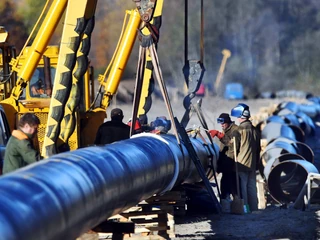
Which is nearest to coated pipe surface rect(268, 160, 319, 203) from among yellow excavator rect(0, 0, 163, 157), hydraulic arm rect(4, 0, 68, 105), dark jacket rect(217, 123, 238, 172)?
dark jacket rect(217, 123, 238, 172)

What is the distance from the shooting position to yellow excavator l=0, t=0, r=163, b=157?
618 inches

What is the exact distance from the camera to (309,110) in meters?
40.3

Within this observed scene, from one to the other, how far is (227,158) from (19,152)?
6.42 metres

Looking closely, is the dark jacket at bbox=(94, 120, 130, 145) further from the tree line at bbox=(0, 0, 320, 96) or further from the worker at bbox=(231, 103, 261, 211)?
the tree line at bbox=(0, 0, 320, 96)

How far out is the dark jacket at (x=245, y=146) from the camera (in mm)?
14398

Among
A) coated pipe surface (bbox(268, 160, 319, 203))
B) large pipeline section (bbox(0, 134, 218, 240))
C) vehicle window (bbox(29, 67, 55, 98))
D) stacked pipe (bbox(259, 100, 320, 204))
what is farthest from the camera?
vehicle window (bbox(29, 67, 55, 98))

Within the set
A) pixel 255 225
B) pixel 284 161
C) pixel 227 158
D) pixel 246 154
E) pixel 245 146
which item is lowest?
pixel 255 225

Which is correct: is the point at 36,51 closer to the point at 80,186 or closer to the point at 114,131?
the point at 114,131

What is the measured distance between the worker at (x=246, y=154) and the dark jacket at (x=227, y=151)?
99mm

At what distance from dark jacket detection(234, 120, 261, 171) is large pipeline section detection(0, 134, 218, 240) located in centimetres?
359

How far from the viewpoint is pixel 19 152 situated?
28.2 feet

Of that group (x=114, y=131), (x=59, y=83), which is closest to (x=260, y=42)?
(x=59, y=83)

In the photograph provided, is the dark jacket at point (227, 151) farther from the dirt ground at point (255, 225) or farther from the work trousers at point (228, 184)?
the dirt ground at point (255, 225)

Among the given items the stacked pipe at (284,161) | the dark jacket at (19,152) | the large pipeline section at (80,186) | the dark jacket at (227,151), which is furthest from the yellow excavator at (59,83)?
the dark jacket at (19,152)
